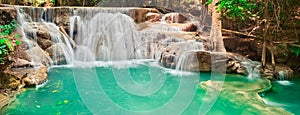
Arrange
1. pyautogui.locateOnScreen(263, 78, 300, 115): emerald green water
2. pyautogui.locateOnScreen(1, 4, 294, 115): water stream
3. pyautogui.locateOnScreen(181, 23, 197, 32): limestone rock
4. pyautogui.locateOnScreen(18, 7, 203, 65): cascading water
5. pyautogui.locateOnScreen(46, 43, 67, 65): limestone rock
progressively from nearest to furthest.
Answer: pyautogui.locateOnScreen(1, 4, 294, 115): water stream
pyautogui.locateOnScreen(263, 78, 300, 115): emerald green water
pyautogui.locateOnScreen(46, 43, 67, 65): limestone rock
pyautogui.locateOnScreen(18, 7, 203, 65): cascading water
pyautogui.locateOnScreen(181, 23, 197, 32): limestone rock

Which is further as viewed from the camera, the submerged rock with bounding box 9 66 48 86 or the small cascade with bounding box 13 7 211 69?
the small cascade with bounding box 13 7 211 69

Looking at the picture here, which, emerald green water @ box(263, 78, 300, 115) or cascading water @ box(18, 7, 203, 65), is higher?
cascading water @ box(18, 7, 203, 65)

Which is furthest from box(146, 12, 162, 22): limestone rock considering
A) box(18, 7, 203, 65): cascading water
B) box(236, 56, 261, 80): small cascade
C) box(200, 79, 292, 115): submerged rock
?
box(200, 79, 292, 115): submerged rock

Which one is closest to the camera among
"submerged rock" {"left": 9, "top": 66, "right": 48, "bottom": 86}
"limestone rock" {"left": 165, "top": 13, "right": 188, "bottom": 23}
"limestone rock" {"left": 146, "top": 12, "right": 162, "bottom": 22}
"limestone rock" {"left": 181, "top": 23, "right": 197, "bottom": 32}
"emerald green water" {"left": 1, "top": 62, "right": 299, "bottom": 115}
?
"emerald green water" {"left": 1, "top": 62, "right": 299, "bottom": 115}

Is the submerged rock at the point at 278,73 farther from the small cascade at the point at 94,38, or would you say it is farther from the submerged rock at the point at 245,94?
the small cascade at the point at 94,38

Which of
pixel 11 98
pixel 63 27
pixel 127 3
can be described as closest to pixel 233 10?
pixel 11 98

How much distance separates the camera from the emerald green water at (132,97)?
12.2ft

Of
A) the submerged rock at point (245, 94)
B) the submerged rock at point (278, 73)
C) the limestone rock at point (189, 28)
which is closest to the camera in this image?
the submerged rock at point (245, 94)

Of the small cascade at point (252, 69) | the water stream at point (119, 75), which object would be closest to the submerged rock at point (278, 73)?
the small cascade at point (252, 69)

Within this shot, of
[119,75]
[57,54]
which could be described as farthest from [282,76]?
[57,54]

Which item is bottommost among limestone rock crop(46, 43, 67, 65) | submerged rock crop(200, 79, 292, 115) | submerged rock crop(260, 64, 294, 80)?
submerged rock crop(200, 79, 292, 115)

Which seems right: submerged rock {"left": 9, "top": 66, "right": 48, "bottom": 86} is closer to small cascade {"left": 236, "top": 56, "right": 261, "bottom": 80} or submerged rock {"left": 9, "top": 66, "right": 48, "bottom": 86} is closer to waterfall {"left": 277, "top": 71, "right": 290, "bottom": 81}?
small cascade {"left": 236, "top": 56, "right": 261, "bottom": 80}

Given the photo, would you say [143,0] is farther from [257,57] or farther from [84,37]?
[257,57]

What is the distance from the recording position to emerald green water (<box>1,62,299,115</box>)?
372 centimetres
